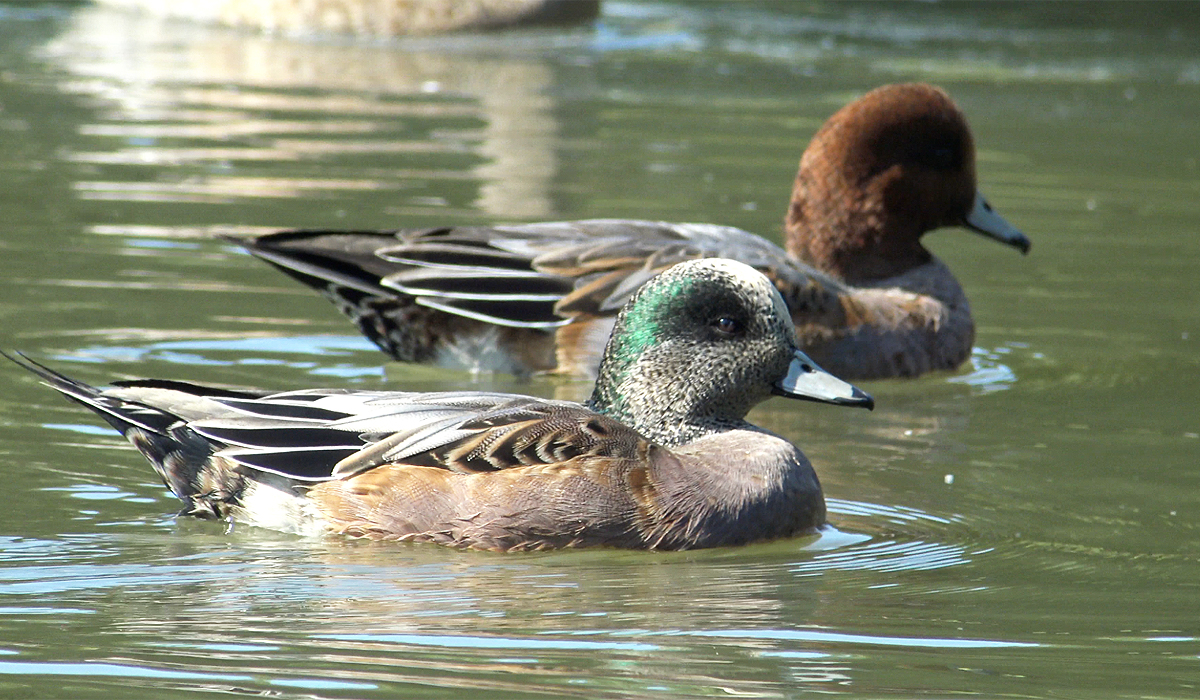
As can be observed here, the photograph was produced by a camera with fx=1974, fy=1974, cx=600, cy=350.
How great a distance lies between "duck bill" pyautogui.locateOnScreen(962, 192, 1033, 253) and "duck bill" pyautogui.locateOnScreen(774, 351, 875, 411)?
3.12m

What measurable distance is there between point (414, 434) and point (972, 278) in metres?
5.12

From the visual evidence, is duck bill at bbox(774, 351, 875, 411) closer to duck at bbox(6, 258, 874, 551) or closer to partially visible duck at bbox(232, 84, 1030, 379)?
duck at bbox(6, 258, 874, 551)

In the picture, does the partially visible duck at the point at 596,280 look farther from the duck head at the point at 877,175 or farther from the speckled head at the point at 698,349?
the speckled head at the point at 698,349

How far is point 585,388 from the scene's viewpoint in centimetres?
775

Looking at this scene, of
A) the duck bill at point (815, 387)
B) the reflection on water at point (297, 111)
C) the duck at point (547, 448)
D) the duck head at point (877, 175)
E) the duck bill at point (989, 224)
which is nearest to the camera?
the duck at point (547, 448)

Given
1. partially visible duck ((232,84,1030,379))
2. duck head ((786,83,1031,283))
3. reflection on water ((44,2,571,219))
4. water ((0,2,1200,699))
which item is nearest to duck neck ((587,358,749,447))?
water ((0,2,1200,699))

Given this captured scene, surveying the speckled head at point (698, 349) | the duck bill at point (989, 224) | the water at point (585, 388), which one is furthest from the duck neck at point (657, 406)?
the duck bill at point (989, 224)

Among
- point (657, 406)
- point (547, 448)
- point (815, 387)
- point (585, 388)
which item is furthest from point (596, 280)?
point (547, 448)

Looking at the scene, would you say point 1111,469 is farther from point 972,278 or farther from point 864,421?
point 972,278

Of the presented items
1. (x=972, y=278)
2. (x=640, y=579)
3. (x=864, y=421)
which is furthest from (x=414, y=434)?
(x=972, y=278)

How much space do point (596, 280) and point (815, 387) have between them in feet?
6.90

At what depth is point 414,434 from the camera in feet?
17.8

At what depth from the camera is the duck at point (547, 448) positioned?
5363 mm

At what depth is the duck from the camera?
536 centimetres
